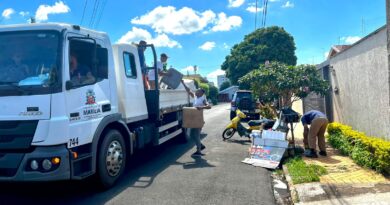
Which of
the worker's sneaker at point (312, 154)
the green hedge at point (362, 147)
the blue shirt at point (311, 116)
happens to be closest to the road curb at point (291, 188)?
the worker's sneaker at point (312, 154)

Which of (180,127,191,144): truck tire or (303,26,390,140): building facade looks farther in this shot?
(180,127,191,144): truck tire

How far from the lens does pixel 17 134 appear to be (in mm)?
5105

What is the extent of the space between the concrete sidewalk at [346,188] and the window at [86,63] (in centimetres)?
387

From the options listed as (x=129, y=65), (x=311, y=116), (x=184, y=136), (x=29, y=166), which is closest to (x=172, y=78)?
(x=129, y=65)

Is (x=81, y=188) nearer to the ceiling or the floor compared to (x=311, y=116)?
nearer to the floor

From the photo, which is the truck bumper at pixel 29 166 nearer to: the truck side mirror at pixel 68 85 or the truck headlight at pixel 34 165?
the truck headlight at pixel 34 165

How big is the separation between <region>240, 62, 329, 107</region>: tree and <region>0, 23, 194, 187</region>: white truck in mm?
5477

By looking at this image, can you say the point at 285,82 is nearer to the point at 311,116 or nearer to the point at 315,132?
the point at 311,116

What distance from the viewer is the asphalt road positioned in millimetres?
5715

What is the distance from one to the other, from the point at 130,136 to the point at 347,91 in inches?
239

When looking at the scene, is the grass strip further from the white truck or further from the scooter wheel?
the scooter wheel

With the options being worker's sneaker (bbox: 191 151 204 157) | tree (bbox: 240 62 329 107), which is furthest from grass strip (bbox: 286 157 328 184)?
tree (bbox: 240 62 329 107)

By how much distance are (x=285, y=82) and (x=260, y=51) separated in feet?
87.2

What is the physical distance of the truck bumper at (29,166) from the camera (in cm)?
499
